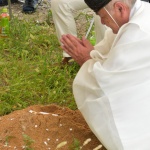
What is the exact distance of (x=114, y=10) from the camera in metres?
2.78

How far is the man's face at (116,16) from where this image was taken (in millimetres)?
2762

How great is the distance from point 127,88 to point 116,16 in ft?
1.56

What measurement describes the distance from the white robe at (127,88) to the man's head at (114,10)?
62 mm

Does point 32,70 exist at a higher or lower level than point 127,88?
lower

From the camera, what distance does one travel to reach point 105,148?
3.09m

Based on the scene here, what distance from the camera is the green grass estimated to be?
4078mm

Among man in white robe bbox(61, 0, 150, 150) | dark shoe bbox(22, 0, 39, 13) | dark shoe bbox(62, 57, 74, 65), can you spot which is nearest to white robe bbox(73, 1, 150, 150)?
man in white robe bbox(61, 0, 150, 150)

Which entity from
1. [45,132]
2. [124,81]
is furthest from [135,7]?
[45,132]

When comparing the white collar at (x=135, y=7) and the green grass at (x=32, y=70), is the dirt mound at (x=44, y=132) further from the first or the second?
the white collar at (x=135, y=7)

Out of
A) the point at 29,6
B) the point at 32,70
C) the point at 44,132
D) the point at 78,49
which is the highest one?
the point at 78,49

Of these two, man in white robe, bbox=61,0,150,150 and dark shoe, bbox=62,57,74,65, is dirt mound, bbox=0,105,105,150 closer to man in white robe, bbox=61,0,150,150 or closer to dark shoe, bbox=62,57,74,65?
man in white robe, bbox=61,0,150,150

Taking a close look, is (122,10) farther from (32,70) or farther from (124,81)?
(32,70)

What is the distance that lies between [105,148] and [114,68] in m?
0.67

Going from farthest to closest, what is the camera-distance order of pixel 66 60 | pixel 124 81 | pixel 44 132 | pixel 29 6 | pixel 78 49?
pixel 29 6
pixel 66 60
pixel 44 132
pixel 78 49
pixel 124 81
